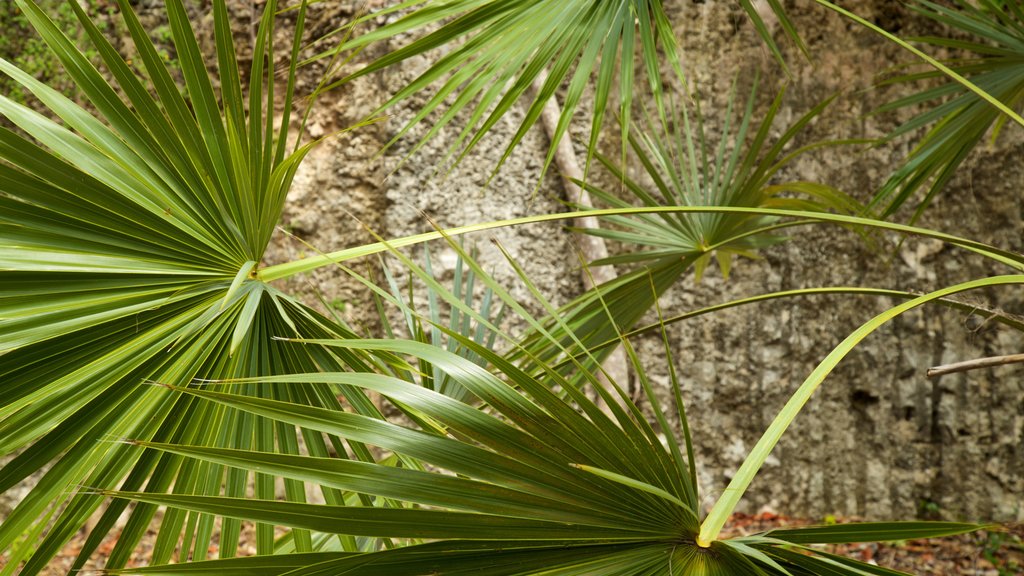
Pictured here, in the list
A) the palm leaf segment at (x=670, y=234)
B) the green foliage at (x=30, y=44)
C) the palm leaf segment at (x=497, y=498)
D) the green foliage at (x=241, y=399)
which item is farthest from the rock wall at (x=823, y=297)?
the palm leaf segment at (x=497, y=498)

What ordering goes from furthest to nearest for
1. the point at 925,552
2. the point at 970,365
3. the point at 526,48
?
the point at 925,552
the point at 526,48
the point at 970,365

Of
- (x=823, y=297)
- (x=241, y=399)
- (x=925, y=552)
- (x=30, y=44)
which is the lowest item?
(x=241, y=399)

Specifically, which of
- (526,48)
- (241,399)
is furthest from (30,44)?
(241,399)

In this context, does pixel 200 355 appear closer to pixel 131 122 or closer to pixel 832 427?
pixel 131 122

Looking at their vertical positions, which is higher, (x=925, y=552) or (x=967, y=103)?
(x=967, y=103)

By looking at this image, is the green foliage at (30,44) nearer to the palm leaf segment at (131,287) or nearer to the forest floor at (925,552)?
the forest floor at (925,552)

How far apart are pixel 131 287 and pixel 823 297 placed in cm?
311

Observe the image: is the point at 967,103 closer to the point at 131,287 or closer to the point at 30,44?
the point at 131,287

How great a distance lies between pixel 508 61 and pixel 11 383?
1.08 meters

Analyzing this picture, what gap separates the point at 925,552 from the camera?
3.27 m

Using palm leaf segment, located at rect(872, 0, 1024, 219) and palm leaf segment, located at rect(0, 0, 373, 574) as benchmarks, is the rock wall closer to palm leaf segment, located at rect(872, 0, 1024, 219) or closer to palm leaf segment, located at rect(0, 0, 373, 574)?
palm leaf segment, located at rect(872, 0, 1024, 219)

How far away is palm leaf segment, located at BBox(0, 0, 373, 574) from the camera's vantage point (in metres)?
0.93

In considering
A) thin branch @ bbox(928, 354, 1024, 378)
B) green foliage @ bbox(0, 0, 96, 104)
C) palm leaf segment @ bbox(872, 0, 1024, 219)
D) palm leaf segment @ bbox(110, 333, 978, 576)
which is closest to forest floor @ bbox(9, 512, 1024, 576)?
palm leaf segment @ bbox(872, 0, 1024, 219)

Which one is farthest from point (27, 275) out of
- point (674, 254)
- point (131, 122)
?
point (674, 254)
